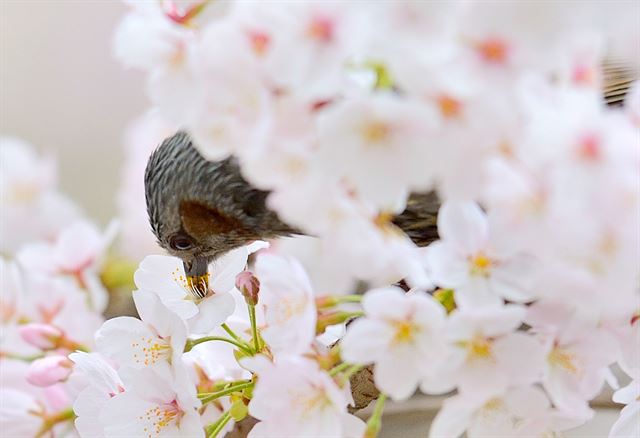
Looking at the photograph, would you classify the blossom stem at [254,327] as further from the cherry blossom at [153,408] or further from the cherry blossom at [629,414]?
the cherry blossom at [629,414]

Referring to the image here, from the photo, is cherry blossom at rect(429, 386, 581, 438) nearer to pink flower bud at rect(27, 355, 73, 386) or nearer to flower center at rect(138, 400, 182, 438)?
flower center at rect(138, 400, 182, 438)

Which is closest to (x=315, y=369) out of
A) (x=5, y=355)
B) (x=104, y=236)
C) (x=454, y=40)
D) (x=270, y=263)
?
(x=270, y=263)

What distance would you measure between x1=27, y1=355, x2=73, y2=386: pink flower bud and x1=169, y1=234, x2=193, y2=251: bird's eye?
11 centimetres

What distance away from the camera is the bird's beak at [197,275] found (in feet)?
1.87

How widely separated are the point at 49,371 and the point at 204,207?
145mm

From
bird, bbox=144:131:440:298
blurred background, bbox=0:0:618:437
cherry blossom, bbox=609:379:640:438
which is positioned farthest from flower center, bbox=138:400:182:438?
blurred background, bbox=0:0:618:437

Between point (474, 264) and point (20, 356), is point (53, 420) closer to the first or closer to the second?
point (20, 356)

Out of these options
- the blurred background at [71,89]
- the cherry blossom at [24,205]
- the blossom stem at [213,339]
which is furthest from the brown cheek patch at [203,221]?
the blurred background at [71,89]

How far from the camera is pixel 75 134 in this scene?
6.93 ft

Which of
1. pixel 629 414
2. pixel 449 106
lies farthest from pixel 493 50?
pixel 629 414

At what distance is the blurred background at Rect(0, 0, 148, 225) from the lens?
2066 mm

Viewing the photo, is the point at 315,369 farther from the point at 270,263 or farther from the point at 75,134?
the point at 75,134

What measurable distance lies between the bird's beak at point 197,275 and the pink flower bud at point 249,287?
0.10 ft

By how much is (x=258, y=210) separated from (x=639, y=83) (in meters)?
0.26
